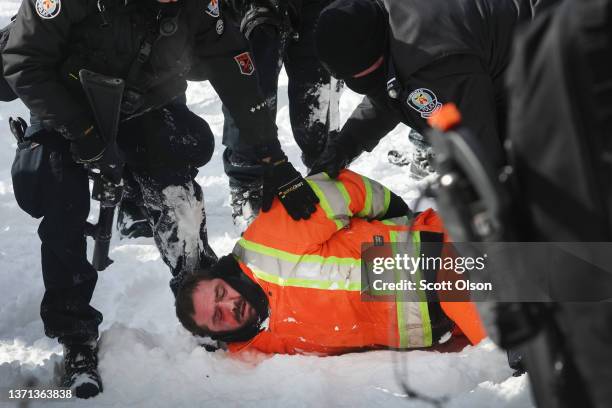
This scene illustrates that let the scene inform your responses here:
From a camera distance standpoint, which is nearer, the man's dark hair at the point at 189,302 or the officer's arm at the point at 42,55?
the officer's arm at the point at 42,55

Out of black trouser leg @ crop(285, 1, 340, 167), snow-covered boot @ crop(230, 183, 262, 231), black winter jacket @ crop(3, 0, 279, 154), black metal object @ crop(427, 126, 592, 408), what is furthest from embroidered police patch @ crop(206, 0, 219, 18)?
black metal object @ crop(427, 126, 592, 408)

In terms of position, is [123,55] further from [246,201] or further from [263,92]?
[246,201]

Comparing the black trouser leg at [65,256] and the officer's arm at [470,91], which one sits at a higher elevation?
the officer's arm at [470,91]

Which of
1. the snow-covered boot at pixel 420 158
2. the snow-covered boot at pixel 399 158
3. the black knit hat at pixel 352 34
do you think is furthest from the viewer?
the snow-covered boot at pixel 399 158

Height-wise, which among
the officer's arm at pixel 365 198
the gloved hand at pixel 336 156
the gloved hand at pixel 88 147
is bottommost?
the officer's arm at pixel 365 198

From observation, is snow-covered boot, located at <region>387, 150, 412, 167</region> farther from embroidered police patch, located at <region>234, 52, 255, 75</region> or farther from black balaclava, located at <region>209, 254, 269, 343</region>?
black balaclava, located at <region>209, 254, 269, 343</region>

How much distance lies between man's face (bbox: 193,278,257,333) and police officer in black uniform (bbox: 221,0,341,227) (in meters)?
0.76

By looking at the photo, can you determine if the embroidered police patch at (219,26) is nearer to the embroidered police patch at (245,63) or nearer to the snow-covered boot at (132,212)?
the embroidered police patch at (245,63)

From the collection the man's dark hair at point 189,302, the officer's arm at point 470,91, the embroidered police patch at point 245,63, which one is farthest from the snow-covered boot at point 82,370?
the officer's arm at point 470,91

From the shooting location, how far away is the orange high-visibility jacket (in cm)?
272

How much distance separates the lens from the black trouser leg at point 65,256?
279 centimetres

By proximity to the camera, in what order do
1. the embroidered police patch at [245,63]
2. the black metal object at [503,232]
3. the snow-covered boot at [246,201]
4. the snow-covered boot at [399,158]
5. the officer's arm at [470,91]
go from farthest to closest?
the snow-covered boot at [399,158] → the snow-covered boot at [246,201] → the embroidered police patch at [245,63] → the officer's arm at [470,91] → the black metal object at [503,232]

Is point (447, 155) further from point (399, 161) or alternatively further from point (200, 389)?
point (399, 161)

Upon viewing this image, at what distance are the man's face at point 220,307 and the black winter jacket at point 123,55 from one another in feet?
2.25
